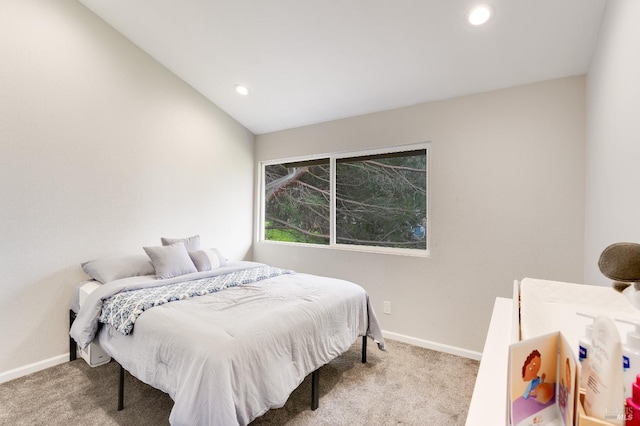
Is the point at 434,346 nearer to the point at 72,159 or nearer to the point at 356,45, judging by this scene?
the point at 356,45

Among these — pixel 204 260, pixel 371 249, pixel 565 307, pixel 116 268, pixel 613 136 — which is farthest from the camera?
pixel 371 249

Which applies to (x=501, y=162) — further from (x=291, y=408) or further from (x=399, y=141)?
(x=291, y=408)

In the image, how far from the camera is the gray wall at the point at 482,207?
2340 millimetres

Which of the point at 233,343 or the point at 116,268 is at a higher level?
the point at 116,268

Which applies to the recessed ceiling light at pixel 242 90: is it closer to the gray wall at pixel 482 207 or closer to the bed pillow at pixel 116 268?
the gray wall at pixel 482 207

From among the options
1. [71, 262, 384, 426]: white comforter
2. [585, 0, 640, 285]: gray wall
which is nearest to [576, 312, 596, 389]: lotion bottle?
[585, 0, 640, 285]: gray wall

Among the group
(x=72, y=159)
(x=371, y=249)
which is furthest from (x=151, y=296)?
(x=371, y=249)

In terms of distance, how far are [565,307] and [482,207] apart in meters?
1.84

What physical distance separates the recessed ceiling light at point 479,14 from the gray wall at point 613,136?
0.59 meters

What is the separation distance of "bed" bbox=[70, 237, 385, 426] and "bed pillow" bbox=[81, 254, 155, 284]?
0.01 meters

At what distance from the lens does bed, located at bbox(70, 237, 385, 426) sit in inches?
54.2

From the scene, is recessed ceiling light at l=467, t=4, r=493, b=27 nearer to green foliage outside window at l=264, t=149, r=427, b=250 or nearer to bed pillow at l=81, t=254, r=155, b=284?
green foliage outside window at l=264, t=149, r=427, b=250

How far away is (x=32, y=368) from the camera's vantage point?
2.41 metres

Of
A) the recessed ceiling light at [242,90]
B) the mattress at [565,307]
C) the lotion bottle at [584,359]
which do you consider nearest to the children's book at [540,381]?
the lotion bottle at [584,359]
